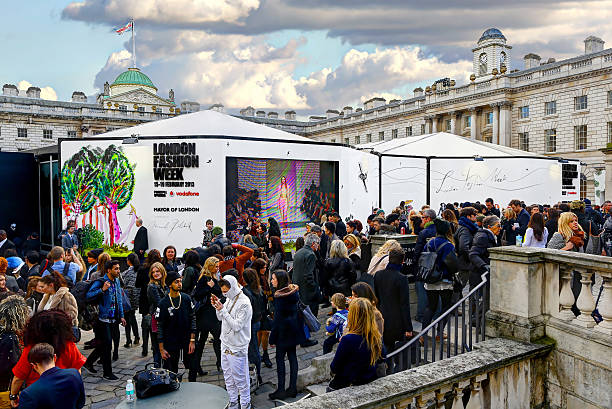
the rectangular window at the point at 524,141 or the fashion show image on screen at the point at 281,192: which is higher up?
the rectangular window at the point at 524,141

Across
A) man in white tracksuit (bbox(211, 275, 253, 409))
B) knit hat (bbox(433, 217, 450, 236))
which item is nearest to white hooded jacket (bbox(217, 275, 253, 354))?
man in white tracksuit (bbox(211, 275, 253, 409))

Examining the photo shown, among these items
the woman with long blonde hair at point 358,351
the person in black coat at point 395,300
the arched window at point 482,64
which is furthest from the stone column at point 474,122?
the woman with long blonde hair at point 358,351

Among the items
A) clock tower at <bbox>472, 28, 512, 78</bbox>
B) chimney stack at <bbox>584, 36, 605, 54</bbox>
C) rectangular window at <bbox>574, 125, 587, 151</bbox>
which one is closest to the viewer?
rectangular window at <bbox>574, 125, 587, 151</bbox>

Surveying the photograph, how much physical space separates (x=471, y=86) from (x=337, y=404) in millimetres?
55455

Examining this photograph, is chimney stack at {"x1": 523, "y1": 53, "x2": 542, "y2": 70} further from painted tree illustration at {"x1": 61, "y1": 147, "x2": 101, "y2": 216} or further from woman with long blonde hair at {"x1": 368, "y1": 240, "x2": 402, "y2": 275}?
woman with long blonde hair at {"x1": 368, "y1": 240, "x2": 402, "y2": 275}

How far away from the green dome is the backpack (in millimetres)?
77085

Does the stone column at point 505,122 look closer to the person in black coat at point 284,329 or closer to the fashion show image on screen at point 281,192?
the fashion show image on screen at point 281,192

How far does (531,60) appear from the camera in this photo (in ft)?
176

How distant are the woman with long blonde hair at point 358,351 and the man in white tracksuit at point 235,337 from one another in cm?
179

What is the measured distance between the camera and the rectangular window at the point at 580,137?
4372 centimetres

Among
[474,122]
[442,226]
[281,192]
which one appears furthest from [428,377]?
[474,122]

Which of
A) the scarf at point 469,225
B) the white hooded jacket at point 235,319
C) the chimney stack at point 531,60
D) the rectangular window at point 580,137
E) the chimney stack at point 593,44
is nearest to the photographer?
the white hooded jacket at point 235,319

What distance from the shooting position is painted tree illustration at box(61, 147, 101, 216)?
16.0m

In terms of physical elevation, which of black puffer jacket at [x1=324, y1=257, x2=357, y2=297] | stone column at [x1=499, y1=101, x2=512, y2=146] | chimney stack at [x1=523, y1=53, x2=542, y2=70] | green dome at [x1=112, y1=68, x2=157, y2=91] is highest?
green dome at [x1=112, y1=68, x2=157, y2=91]
